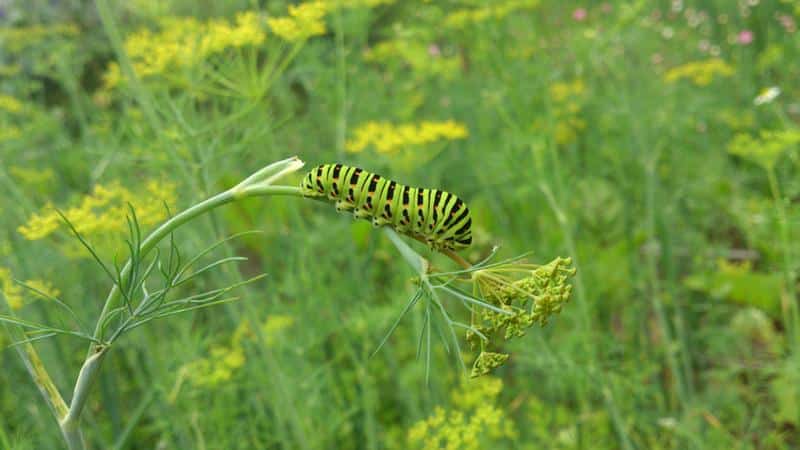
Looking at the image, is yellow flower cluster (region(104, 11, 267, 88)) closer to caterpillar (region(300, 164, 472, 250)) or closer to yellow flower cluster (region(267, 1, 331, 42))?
yellow flower cluster (region(267, 1, 331, 42))

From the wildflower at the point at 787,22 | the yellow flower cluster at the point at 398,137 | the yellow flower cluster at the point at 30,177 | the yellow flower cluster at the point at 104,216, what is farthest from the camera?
the wildflower at the point at 787,22

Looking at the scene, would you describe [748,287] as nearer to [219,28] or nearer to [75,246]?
[219,28]

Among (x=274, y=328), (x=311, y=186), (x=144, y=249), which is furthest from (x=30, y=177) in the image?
(x=311, y=186)

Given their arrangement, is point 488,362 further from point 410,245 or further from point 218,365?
point 218,365

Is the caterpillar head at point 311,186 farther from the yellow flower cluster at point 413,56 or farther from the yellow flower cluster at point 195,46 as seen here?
the yellow flower cluster at point 413,56

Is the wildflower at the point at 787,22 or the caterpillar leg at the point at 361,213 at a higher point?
the wildflower at the point at 787,22

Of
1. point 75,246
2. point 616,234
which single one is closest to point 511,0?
point 616,234

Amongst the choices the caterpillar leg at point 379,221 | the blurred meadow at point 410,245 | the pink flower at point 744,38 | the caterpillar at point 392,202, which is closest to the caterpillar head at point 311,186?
the caterpillar at point 392,202
